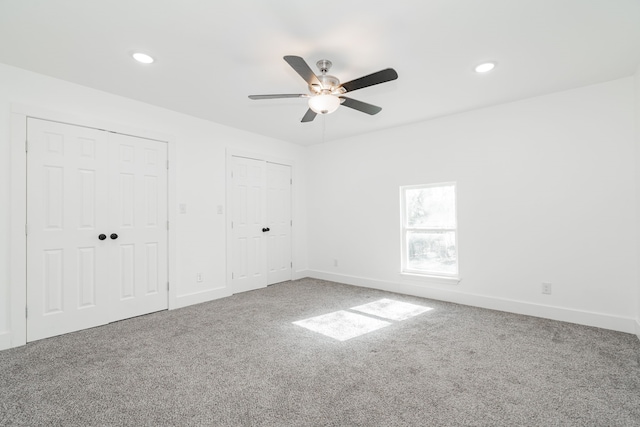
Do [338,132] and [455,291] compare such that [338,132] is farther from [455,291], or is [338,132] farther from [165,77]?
[455,291]

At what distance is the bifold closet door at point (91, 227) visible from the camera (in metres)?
2.87

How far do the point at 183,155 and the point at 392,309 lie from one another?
3425mm

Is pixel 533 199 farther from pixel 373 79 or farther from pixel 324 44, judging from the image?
pixel 324 44

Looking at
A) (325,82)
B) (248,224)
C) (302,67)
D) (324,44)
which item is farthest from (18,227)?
(324,44)

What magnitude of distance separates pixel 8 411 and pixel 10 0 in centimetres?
258

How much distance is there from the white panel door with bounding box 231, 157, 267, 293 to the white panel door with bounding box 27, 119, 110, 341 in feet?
5.55

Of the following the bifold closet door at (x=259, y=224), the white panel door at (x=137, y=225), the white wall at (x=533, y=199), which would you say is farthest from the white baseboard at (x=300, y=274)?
the white panel door at (x=137, y=225)

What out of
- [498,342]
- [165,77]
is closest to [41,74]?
[165,77]

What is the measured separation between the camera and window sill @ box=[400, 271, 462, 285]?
4.01 metres

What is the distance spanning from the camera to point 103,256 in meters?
3.27

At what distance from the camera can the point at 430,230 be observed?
433 cm

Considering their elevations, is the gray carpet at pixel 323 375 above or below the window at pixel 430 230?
below

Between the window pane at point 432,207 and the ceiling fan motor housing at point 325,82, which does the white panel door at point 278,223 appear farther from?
the ceiling fan motor housing at point 325,82

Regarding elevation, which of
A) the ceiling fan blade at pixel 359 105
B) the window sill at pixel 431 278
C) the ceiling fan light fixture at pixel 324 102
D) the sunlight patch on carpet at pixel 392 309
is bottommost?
the sunlight patch on carpet at pixel 392 309
